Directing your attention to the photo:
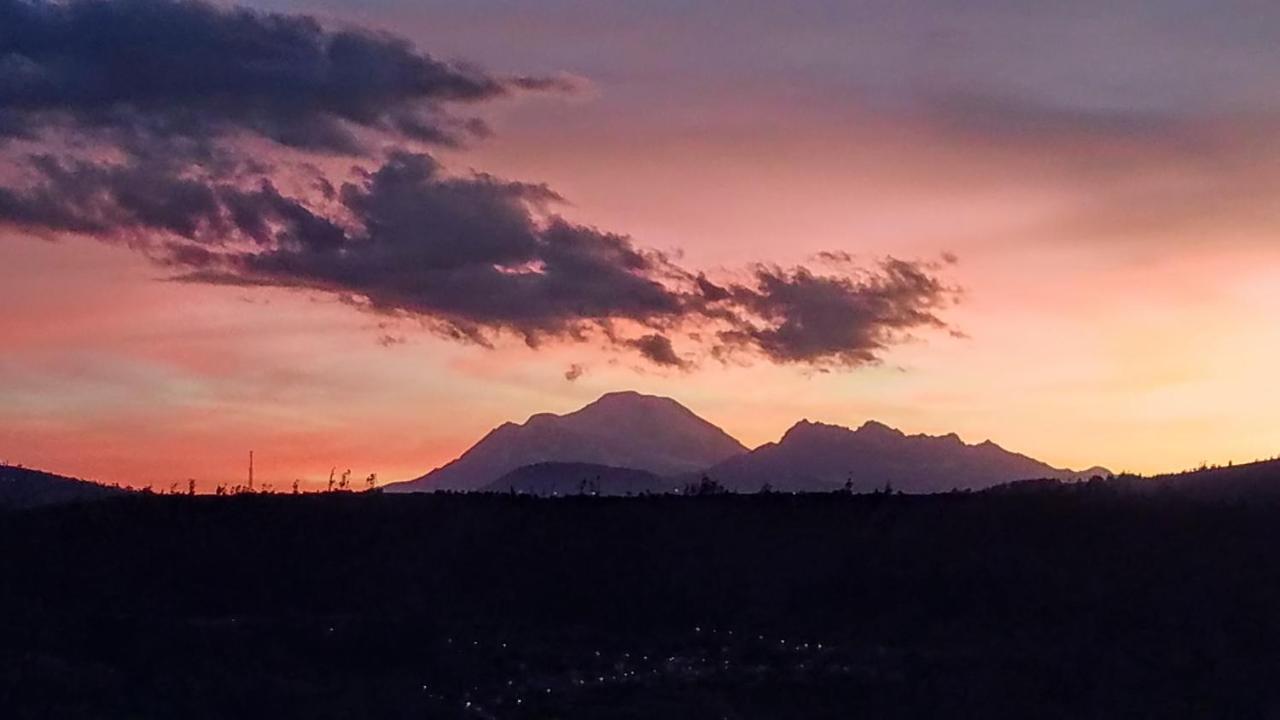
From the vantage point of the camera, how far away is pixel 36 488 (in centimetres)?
5725

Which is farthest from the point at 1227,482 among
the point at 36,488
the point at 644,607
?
the point at 36,488

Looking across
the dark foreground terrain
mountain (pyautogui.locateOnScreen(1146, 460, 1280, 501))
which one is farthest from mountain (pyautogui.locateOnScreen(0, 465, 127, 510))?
mountain (pyautogui.locateOnScreen(1146, 460, 1280, 501))

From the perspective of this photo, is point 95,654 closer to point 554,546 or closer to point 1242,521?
point 554,546

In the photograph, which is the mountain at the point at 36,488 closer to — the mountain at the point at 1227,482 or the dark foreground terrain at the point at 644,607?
the dark foreground terrain at the point at 644,607

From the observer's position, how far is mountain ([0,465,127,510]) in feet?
137

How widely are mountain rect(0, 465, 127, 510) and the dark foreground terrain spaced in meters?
4.35

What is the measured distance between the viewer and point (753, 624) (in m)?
31.5

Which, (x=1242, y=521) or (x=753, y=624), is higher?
(x=1242, y=521)

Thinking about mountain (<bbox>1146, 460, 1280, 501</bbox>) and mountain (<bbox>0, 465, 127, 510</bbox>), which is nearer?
mountain (<bbox>1146, 460, 1280, 501</bbox>)

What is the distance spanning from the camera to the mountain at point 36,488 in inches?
1641

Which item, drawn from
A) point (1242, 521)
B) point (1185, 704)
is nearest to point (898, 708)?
point (1185, 704)

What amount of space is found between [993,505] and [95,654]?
1831 cm

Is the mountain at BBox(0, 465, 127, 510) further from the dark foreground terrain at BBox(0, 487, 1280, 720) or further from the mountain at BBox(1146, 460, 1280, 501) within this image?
the mountain at BBox(1146, 460, 1280, 501)

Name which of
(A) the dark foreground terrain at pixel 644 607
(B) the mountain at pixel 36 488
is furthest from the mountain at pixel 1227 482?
(B) the mountain at pixel 36 488
